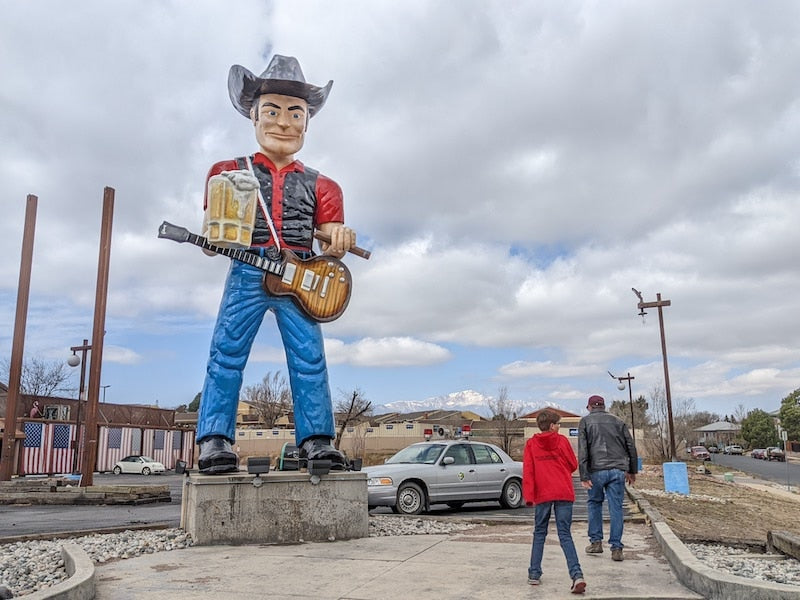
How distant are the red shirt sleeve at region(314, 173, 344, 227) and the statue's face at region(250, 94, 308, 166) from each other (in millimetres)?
574

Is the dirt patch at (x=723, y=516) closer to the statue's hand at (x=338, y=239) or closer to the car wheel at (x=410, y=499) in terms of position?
the car wheel at (x=410, y=499)

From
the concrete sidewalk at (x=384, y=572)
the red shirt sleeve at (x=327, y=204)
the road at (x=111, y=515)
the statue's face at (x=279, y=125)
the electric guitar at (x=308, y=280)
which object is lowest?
the road at (x=111, y=515)

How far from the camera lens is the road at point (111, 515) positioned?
10.2 m

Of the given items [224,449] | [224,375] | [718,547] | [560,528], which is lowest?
[718,547]

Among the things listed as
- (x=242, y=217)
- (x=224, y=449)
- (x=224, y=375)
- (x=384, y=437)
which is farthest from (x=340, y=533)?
(x=384, y=437)

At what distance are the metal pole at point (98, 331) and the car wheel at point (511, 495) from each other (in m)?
8.65

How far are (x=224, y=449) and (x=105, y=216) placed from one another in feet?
30.3

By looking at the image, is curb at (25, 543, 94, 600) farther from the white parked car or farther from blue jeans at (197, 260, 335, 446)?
the white parked car

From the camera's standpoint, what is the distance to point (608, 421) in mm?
7016

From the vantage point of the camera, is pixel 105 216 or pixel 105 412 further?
pixel 105 412

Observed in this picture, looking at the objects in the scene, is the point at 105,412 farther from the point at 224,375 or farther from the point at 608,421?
the point at 608,421

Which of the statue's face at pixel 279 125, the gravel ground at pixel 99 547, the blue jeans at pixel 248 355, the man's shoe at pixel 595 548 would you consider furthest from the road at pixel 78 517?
the man's shoe at pixel 595 548

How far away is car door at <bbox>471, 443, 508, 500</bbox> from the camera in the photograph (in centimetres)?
1239

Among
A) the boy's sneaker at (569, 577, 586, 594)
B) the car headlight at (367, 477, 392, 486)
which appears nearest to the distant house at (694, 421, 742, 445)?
the car headlight at (367, 477, 392, 486)
